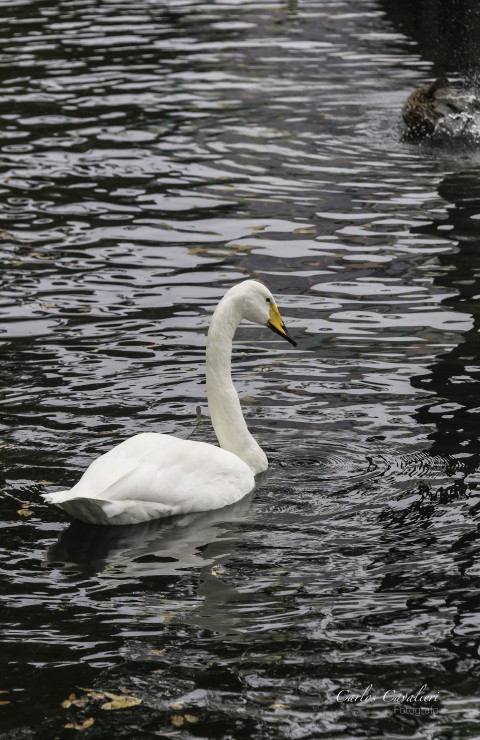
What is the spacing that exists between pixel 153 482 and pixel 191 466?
36cm

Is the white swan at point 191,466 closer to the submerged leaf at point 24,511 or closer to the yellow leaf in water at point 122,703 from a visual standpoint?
the submerged leaf at point 24,511

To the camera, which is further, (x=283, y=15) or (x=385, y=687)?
(x=283, y=15)

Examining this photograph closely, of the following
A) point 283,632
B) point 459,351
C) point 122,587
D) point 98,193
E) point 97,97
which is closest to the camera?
point 283,632

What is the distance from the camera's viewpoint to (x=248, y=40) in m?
25.5

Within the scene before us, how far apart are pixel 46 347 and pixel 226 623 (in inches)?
197

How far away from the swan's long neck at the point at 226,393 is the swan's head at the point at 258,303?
0.08 m

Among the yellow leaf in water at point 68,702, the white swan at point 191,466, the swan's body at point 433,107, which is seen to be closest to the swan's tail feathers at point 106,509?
the white swan at point 191,466

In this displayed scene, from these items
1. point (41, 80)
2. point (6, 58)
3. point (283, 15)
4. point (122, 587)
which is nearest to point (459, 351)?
point (122, 587)

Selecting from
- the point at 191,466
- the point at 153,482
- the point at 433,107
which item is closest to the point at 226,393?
the point at 191,466

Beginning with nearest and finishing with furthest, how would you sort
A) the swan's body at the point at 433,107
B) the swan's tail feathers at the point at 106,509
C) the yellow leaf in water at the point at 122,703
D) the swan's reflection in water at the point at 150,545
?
the yellow leaf in water at the point at 122,703 → the swan's reflection in water at the point at 150,545 → the swan's tail feathers at the point at 106,509 → the swan's body at the point at 433,107

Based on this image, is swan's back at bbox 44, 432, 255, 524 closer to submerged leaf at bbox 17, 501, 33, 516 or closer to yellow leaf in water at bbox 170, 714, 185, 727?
submerged leaf at bbox 17, 501, 33, 516

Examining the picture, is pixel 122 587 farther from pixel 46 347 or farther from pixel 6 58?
pixel 6 58

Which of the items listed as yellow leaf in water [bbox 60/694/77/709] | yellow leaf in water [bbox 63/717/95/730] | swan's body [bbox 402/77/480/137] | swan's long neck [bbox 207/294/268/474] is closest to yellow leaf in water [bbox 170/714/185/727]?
yellow leaf in water [bbox 63/717/95/730]

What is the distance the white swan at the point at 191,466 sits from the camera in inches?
339
